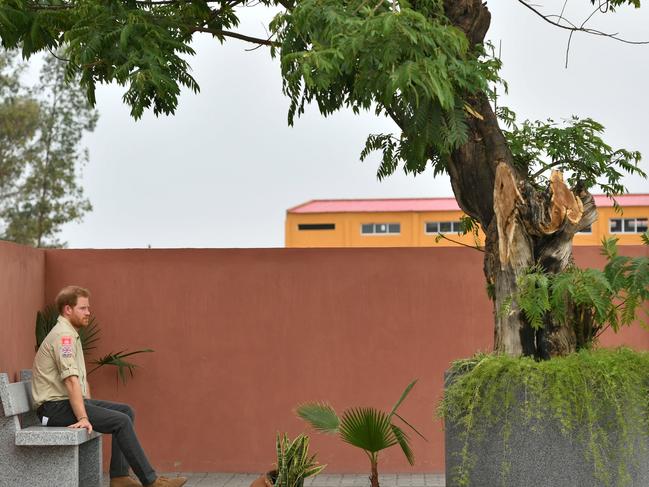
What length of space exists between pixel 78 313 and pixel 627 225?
27203mm

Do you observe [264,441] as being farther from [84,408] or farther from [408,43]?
[408,43]

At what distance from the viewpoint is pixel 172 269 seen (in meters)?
9.05

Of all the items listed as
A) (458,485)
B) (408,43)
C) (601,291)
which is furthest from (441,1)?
(458,485)

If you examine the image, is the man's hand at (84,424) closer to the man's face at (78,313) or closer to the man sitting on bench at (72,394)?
the man sitting on bench at (72,394)

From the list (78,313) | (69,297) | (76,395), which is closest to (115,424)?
(76,395)

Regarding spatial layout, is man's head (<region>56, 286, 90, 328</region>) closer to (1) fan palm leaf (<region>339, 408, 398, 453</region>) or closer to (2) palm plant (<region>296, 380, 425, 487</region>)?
(2) palm plant (<region>296, 380, 425, 487</region>)

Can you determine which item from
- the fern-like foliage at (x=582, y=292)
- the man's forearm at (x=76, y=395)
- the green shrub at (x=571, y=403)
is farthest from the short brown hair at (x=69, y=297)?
the fern-like foliage at (x=582, y=292)

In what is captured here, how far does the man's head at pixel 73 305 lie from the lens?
271 inches

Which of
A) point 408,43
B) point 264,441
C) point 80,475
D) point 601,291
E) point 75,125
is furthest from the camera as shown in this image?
point 75,125

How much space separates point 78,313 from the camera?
691 cm

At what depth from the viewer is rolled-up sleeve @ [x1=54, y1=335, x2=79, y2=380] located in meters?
6.71

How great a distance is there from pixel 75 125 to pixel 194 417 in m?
23.1

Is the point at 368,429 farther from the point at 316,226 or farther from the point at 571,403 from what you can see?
the point at 316,226

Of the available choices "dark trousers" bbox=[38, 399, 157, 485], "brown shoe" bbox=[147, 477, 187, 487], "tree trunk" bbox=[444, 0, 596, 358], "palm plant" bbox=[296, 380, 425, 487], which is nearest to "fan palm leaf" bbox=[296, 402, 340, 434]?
"palm plant" bbox=[296, 380, 425, 487]
